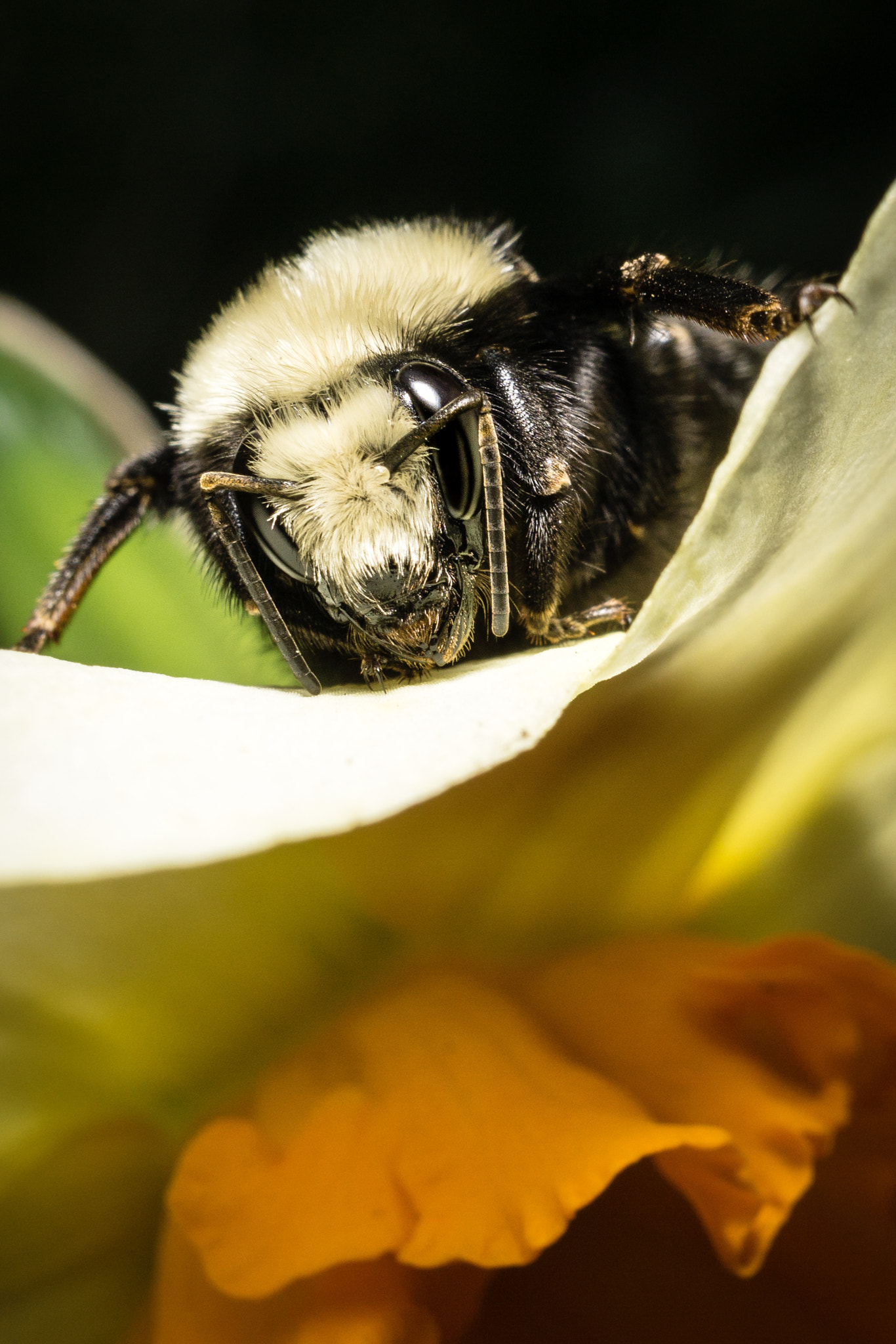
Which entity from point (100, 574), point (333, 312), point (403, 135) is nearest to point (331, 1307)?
point (333, 312)

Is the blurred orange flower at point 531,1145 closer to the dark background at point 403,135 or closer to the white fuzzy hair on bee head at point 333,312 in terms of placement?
the white fuzzy hair on bee head at point 333,312

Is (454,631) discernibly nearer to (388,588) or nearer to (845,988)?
(388,588)

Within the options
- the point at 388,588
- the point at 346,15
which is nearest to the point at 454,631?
the point at 388,588

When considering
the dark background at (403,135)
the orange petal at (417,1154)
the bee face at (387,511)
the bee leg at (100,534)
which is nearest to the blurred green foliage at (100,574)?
the bee leg at (100,534)

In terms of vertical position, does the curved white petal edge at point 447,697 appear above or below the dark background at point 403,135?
below

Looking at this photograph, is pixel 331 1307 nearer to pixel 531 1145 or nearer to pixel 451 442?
pixel 531 1145

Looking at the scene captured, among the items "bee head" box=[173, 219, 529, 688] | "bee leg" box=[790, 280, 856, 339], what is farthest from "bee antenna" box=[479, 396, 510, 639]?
"bee leg" box=[790, 280, 856, 339]
